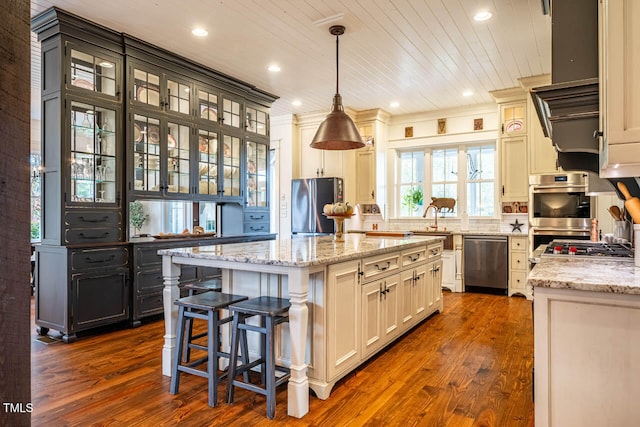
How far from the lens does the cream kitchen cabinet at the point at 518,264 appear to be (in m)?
5.43

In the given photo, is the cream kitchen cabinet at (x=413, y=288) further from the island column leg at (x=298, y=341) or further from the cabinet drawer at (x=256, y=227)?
the cabinet drawer at (x=256, y=227)

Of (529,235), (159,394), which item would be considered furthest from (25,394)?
(529,235)

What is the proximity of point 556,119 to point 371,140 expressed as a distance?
15.8 feet

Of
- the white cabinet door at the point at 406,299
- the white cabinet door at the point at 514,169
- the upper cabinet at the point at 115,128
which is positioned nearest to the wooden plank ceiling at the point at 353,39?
the upper cabinet at the point at 115,128

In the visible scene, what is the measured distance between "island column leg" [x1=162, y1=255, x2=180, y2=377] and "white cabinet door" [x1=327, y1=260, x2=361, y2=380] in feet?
3.49

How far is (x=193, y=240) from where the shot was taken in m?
4.38

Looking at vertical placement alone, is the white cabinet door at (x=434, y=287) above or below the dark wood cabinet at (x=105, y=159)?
below

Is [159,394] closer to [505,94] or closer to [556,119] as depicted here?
[556,119]

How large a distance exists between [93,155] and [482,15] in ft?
11.9

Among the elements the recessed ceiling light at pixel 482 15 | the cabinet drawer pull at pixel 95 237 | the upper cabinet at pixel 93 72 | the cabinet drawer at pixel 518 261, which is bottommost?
the cabinet drawer at pixel 518 261

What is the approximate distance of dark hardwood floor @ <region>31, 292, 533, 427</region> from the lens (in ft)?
7.15

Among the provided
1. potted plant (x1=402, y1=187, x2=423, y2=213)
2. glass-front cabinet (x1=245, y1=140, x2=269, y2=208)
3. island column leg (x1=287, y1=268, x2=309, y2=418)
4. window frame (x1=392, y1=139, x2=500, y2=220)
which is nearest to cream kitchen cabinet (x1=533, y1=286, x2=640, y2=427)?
island column leg (x1=287, y1=268, x2=309, y2=418)

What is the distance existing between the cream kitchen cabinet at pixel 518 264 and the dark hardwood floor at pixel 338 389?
1.89 metres

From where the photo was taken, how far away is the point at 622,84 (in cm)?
153
